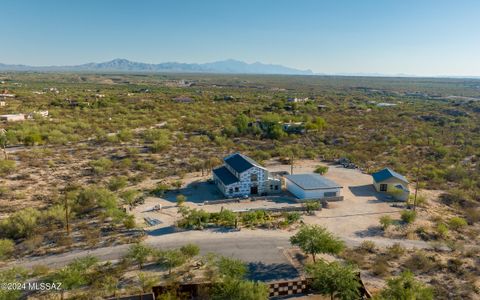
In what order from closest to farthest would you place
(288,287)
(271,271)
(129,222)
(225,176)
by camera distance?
(288,287), (271,271), (129,222), (225,176)

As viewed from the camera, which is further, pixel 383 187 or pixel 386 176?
pixel 383 187

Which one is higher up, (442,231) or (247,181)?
(247,181)

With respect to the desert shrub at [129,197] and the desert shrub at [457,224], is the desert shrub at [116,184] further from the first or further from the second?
the desert shrub at [457,224]

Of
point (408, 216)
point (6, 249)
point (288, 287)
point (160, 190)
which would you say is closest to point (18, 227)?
point (6, 249)

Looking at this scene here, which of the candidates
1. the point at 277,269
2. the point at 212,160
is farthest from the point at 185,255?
the point at 212,160

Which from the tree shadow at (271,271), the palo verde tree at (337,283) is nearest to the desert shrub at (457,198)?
the tree shadow at (271,271)

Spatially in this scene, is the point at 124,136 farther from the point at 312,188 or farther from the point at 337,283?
the point at 337,283
